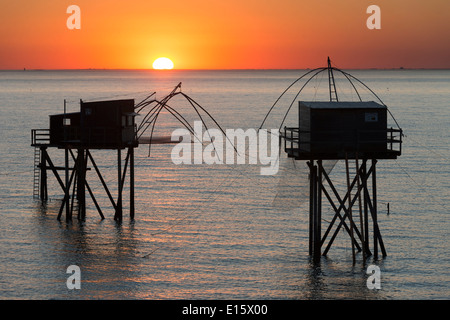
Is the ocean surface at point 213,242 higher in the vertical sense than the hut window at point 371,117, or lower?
lower

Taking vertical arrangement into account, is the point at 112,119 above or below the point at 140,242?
above

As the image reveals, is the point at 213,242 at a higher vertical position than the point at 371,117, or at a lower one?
lower

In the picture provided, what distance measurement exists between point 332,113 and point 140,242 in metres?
14.4

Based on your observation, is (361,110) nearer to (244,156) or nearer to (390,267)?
(390,267)

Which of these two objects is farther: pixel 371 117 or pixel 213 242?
pixel 213 242

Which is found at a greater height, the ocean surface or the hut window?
the hut window

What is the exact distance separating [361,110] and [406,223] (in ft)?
47.4

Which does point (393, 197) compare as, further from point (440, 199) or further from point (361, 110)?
point (361, 110)
